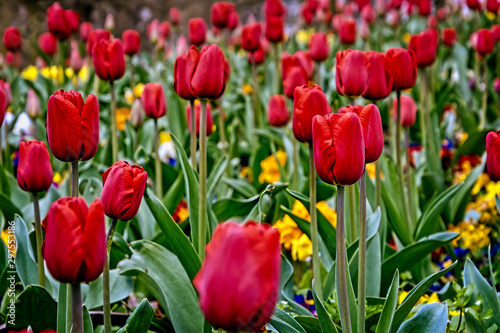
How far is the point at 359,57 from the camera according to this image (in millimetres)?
1371

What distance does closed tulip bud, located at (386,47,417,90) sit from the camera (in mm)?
1527

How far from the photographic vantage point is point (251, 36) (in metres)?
2.55

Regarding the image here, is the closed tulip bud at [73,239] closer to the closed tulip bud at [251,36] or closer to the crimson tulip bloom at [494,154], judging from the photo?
the crimson tulip bloom at [494,154]

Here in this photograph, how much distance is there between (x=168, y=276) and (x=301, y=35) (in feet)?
16.9

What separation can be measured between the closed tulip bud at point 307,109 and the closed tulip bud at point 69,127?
426 mm

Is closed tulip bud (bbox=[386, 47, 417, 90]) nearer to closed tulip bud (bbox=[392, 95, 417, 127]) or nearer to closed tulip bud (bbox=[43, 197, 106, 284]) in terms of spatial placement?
closed tulip bud (bbox=[392, 95, 417, 127])

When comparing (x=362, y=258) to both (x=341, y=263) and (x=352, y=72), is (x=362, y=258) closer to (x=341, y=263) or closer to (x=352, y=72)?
(x=341, y=263)

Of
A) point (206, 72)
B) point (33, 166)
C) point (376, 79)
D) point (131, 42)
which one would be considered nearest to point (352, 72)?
point (376, 79)

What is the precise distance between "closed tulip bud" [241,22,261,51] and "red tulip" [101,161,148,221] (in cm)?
164

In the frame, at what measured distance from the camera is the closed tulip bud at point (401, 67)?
1.53 meters

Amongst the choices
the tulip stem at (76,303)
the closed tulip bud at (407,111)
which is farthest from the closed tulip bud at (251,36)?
the tulip stem at (76,303)

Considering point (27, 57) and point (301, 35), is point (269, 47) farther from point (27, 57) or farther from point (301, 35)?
point (27, 57)

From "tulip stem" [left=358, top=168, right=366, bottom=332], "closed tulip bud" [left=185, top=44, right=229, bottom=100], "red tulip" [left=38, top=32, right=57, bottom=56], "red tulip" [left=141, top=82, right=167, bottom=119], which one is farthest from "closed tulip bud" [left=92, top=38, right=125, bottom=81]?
"red tulip" [left=38, top=32, right=57, bottom=56]

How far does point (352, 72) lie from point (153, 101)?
2.12 feet
